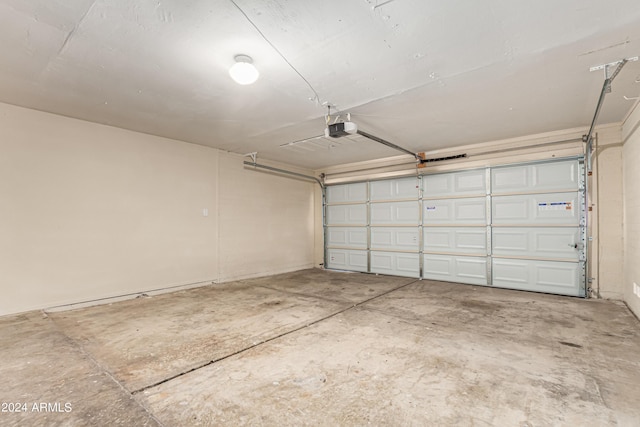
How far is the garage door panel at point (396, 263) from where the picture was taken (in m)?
6.14

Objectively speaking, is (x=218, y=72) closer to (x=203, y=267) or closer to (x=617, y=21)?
(x=617, y=21)

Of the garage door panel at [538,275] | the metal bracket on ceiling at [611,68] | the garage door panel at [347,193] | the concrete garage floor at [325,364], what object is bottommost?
the concrete garage floor at [325,364]

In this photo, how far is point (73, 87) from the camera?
3.10 meters

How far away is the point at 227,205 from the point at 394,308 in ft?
12.2

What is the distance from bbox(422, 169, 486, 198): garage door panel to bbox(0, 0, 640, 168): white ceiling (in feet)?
4.60

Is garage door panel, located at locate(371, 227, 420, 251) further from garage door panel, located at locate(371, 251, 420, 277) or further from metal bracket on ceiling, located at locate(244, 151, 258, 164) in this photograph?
metal bracket on ceiling, located at locate(244, 151, 258, 164)

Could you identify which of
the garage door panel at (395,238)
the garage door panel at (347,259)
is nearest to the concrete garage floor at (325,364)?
the garage door panel at (395,238)

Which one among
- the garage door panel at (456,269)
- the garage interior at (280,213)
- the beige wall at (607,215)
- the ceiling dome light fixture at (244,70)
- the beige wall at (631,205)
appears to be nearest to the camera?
the garage interior at (280,213)

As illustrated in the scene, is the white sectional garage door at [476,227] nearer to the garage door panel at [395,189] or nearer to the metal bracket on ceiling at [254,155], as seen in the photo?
the garage door panel at [395,189]

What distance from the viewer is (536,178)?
192 inches

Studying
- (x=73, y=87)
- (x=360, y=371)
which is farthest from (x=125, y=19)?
(x=360, y=371)

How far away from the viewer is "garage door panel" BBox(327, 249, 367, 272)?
273 inches

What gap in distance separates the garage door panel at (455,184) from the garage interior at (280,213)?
0.15 feet

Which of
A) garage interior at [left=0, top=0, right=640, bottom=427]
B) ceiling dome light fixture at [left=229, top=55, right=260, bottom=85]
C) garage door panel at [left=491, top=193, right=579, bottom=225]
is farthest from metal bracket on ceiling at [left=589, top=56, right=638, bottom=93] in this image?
ceiling dome light fixture at [left=229, top=55, right=260, bottom=85]
